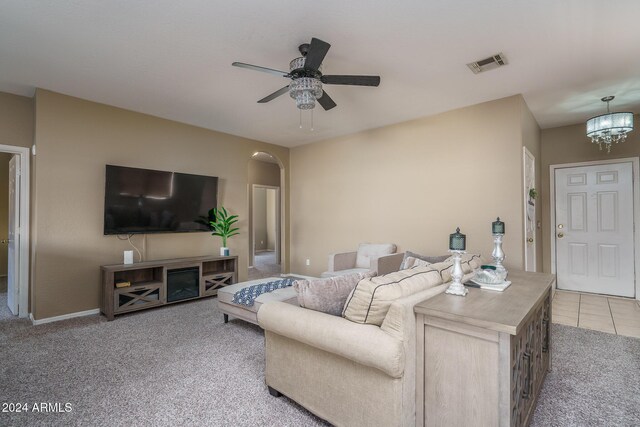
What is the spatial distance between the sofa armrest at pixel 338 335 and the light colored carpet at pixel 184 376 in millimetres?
563

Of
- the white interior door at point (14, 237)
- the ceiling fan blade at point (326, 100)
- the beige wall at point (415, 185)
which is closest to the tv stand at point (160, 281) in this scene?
the white interior door at point (14, 237)

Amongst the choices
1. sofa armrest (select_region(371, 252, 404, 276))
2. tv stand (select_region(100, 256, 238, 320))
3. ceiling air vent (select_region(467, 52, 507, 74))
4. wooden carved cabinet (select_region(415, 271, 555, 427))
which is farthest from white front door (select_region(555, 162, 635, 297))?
tv stand (select_region(100, 256, 238, 320))

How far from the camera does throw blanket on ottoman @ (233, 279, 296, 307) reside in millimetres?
3027

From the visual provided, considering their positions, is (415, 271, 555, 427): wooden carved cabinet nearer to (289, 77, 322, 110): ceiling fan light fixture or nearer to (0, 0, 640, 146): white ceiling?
(289, 77, 322, 110): ceiling fan light fixture

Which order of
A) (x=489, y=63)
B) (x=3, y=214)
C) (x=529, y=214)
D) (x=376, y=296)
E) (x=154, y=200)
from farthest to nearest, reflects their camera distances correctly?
(x=3, y=214) < (x=154, y=200) < (x=529, y=214) < (x=489, y=63) < (x=376, y=296)

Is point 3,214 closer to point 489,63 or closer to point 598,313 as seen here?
point 489,63

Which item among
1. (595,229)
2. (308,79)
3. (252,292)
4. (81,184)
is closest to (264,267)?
(81,184)

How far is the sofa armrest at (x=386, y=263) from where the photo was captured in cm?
399

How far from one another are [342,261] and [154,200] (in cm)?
281

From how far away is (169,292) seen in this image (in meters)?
4.16

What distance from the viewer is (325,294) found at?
1.88 m

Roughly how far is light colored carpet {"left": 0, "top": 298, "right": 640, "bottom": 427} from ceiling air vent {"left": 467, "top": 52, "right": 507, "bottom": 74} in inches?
107

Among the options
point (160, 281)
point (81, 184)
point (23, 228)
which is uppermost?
point (81, 184)

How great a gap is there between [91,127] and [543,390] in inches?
209
